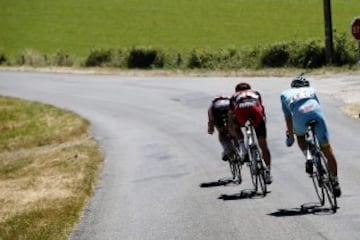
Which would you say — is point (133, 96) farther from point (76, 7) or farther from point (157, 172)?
point (76, 7)

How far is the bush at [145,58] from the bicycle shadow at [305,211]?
3651 centimetres

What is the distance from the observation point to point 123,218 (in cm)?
1307

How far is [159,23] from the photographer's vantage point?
67.4 metres

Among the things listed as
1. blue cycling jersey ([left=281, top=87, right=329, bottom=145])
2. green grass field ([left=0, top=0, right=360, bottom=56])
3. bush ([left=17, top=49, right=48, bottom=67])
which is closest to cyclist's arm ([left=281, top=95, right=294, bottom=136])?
blue cycling jersey ([left=281, top=87, right=329, bottom=145])

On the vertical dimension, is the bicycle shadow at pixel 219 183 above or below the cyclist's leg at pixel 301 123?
below

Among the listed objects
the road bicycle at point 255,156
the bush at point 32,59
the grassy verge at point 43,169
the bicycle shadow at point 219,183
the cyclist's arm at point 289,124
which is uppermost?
the bush at point 32,59

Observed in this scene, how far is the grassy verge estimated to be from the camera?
13.7m

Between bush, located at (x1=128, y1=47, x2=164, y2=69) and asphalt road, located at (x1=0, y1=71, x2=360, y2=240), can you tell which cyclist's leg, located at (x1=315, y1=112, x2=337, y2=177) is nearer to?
asphalt road, located at (x1=0, y1=71, x2=360, y2=240)

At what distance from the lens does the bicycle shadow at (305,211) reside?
466 inches

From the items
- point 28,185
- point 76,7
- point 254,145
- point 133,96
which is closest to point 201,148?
point 28,185

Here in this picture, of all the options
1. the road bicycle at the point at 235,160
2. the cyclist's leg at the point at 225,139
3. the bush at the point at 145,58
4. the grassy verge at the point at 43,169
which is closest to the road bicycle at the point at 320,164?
the road bicycle at the point at 235,160

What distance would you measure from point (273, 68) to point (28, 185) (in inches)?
999

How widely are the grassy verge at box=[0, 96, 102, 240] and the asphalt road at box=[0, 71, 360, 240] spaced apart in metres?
0.46

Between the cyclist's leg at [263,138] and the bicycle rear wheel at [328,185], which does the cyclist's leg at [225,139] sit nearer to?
the cyclist's leg at [263,138]
